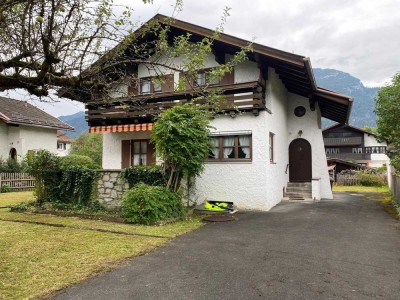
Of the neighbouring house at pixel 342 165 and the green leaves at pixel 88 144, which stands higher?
the green leaves at pixel 88 144

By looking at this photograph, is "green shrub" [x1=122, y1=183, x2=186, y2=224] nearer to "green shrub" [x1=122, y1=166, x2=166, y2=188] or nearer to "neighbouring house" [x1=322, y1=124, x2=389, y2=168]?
"green shrub" [x1=122, y1=166, x2=166, y2=188]

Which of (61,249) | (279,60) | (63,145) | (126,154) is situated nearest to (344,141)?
(279,60)

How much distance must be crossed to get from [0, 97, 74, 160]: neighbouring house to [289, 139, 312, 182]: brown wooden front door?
59.6 ft

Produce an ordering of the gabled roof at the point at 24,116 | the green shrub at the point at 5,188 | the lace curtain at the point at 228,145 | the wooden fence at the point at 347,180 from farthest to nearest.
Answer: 1. the wooden fence at the point at 347,180
2. the gabled roof at the point at 24,116
3. the green shrub at the point at 5,188
4. the lace curtain at the point at 228,145

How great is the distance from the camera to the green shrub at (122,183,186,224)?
9.65 m

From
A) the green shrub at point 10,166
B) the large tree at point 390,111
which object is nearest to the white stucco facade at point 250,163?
the large tree at point 390,111

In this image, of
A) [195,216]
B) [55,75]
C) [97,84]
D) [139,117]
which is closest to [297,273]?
[97,84]

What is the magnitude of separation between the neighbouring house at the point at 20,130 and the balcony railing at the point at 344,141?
44.4 meters

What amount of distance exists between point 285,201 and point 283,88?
5744 mm

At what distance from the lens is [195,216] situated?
1138 centimetres

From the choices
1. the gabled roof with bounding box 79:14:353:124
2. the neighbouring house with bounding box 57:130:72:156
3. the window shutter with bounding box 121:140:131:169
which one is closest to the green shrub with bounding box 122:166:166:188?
the window shutter with bounding box 121:140:131:169

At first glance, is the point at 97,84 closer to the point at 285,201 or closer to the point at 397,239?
the point at 397,239

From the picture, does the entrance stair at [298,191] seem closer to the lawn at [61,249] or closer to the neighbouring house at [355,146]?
the lawn at [61,249]

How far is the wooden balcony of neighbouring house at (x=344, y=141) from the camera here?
2121 inches
